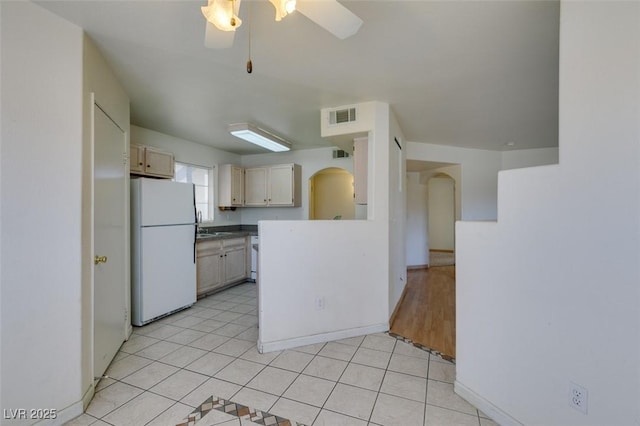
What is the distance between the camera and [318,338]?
2.82 meters

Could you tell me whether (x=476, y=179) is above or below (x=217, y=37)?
below

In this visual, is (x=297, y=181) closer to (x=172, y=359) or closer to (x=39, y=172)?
(x=172, y=359)

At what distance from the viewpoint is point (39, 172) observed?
1669 mm

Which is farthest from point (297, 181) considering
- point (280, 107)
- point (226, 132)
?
point (280, 107)

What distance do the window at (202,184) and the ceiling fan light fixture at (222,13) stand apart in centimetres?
389

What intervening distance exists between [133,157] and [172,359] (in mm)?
2493

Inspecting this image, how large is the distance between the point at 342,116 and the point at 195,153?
287cm

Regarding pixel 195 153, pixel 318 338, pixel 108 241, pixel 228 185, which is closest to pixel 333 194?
pixel 228 185

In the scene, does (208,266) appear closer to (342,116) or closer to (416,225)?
(342,116)

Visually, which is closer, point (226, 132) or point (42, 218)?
point (42, 218)

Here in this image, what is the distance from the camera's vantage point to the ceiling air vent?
319cm

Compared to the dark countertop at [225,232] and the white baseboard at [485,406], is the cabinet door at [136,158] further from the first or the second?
the white baseboard at [485,406]

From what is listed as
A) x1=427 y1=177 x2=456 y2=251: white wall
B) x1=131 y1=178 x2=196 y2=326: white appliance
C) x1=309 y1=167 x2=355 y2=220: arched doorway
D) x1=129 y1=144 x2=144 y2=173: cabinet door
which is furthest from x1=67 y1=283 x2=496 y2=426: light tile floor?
x1=427 y1=177 x2=456 y2=251: white wall

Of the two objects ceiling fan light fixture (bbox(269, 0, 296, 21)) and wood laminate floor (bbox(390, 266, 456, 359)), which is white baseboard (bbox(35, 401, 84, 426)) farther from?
wood laminate floor (bbox(390, 266, 456, 359))
